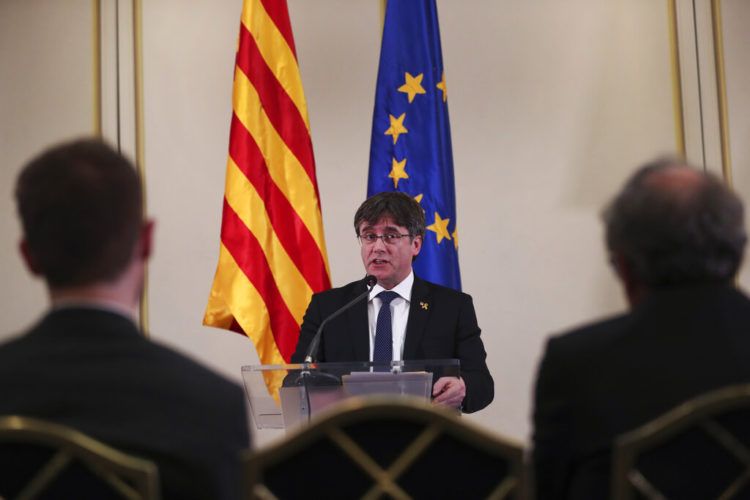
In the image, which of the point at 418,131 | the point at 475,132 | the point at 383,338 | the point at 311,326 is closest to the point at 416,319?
the point at 383,338

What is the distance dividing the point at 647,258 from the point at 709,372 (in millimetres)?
236

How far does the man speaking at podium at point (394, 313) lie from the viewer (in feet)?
14.3

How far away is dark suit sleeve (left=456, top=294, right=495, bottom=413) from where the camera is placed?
425cm

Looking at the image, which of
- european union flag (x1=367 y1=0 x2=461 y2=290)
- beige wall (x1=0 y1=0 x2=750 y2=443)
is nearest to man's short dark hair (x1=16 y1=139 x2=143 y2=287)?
european union flag (x1=367 y1=0 x2=461 y2=290)

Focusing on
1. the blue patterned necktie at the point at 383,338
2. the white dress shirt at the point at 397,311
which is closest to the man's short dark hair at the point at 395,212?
the white dress shirt at the point at 397,311

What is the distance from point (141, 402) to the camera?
1.57 metres

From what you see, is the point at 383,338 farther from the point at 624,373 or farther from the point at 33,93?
the point at 33,93

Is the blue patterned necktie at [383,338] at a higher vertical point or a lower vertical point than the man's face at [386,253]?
lower

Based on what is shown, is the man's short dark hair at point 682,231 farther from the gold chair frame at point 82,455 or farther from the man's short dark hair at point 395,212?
the man's short dark hair at point 395,212

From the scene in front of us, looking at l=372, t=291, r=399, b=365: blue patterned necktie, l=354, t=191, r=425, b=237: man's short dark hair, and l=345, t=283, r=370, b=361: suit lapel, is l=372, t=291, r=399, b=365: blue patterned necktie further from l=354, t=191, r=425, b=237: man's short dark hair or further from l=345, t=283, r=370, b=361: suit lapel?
l=354, t=191, r=425, b=237: man's short dark hair

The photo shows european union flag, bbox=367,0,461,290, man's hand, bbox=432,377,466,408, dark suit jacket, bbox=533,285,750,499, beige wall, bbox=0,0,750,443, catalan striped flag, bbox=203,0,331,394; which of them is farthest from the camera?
beige wall, bbox=0,0,750,443

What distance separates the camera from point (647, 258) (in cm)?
186

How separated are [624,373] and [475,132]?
175 inches

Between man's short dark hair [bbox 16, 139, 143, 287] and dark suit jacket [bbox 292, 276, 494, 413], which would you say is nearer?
man's short dark hair [bbox 16, 139, 143, 287]
